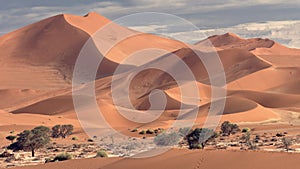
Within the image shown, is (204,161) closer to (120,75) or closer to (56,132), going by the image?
(56,132)

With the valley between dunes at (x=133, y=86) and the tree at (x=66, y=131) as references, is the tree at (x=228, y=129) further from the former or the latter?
the tree at (x=66, y=131)

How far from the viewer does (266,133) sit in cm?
3606

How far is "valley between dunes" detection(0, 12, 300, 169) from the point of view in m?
18.1

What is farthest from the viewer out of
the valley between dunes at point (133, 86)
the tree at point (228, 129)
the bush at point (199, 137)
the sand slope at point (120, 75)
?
the sand slope at point (120, 75)

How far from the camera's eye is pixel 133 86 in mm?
99250

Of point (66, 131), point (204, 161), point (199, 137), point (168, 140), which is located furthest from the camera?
point (66, 131)

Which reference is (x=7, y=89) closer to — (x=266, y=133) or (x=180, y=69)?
(x=180, y=69)

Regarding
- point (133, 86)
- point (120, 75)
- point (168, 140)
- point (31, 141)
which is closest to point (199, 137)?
point (168, 140)

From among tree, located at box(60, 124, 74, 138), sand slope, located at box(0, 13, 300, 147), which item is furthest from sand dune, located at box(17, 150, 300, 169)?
sand slope, located at box(0, 13, 300, 147)

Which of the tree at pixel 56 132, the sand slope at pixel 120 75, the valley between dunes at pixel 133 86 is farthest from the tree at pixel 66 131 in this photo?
the sand slope at pixel 120 75

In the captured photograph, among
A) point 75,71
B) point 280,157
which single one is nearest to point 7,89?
point 75,71

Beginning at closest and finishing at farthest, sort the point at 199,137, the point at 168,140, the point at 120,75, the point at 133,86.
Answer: the point at 199,137
the point at 168,140
the point at 133,86
the point at 120,75

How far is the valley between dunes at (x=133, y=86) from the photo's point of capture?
59.5 ft

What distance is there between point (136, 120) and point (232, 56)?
57811 millimetres
